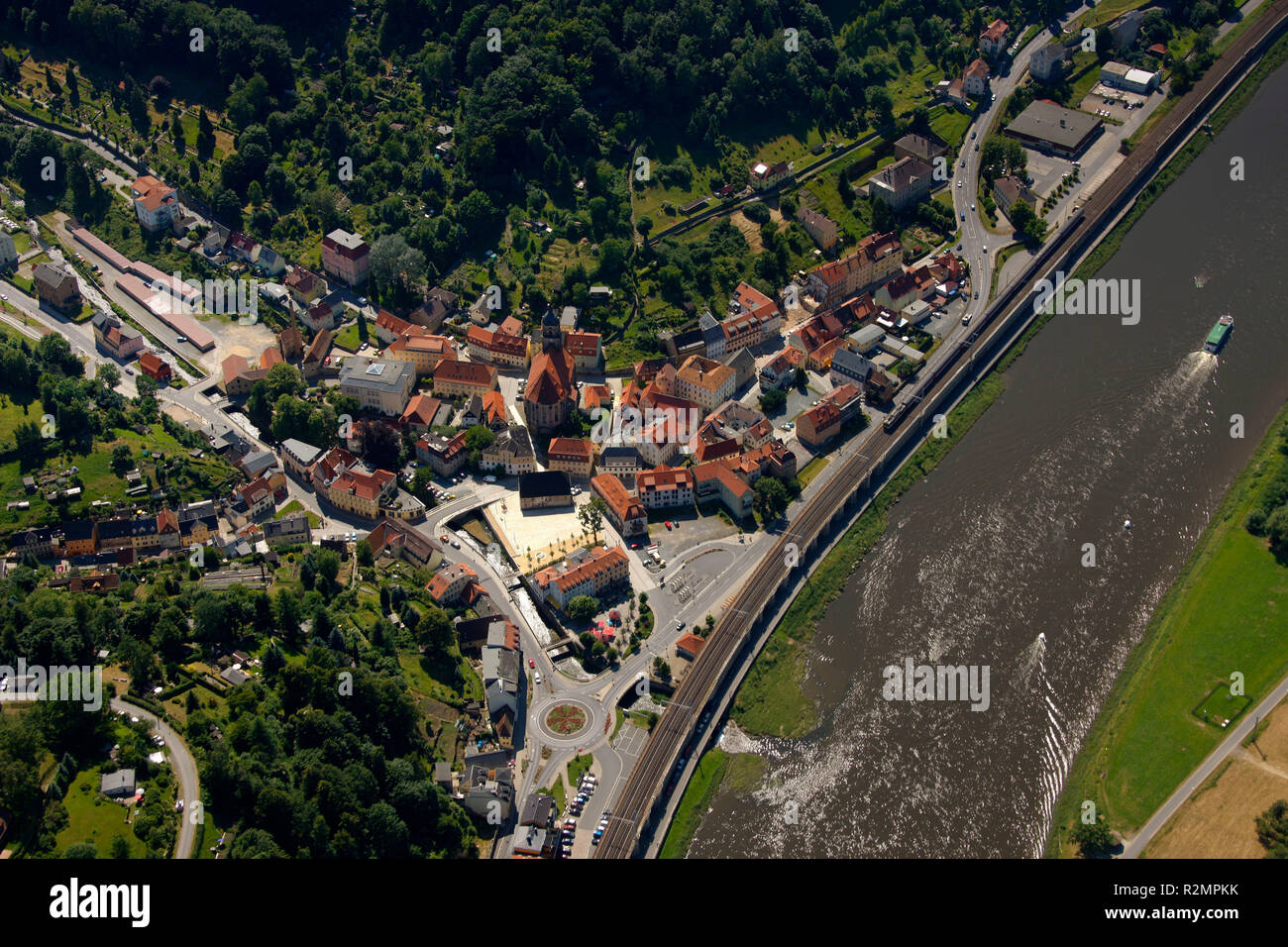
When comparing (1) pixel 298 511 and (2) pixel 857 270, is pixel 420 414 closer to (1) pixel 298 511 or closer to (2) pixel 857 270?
(1) pixel 298 511

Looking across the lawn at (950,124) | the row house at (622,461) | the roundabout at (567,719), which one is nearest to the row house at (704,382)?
the row house at (622,461)

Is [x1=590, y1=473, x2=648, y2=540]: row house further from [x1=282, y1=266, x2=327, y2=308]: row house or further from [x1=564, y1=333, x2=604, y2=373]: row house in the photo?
[x1=282, y1=266, x2=327, y2=308]: row house

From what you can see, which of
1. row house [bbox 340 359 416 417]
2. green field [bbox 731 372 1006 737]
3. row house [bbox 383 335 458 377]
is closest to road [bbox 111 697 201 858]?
green field [bbox 731 372 1006 737]

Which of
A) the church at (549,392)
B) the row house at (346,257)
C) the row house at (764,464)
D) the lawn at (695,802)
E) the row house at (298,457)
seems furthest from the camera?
the row house at (346,257)

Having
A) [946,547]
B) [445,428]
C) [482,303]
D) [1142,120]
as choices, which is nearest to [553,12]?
[482,303]

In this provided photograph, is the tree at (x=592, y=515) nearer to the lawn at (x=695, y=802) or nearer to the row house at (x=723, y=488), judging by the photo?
the row house at (x=723, y=488)

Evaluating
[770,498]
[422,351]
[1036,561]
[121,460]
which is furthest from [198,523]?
[1036,561]

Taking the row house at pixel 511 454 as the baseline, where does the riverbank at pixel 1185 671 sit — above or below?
below
